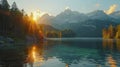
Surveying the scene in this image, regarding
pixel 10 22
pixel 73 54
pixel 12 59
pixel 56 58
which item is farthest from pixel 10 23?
pixel 12 59

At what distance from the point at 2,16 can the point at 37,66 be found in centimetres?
9570

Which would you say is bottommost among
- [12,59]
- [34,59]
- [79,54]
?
[79,54]

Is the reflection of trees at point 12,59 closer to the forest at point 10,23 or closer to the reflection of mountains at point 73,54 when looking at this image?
the reflection of mountains at point 73,54

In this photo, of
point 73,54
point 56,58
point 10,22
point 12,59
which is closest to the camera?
point 12,59

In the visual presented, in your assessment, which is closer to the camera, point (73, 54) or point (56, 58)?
point (56, 58)

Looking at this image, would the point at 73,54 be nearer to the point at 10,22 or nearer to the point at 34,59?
the point at 34,59

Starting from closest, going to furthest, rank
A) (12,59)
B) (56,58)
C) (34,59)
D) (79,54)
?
(12,59) < (34,59) < (56,58) < (79,54)

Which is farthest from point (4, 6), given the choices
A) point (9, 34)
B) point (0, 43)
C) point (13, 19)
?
A: point (0, 43)

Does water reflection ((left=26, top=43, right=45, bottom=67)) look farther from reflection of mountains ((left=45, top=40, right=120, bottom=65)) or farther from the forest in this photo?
the forest

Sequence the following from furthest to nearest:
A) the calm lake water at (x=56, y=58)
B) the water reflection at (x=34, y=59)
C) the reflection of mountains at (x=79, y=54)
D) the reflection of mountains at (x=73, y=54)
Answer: the reflection of mountains at (x=73, y=54), the reflection of mountains at (x=79, y=54), the calm lake water at (x=56, y=58), the water reflection at (x=34, y=59)

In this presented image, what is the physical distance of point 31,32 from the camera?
19950 centimetres

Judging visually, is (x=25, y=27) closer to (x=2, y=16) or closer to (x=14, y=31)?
(x=14, y=31)

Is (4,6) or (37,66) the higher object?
(4,6)

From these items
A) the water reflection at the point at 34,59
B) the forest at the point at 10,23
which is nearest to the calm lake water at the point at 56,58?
the water reflection at the point at 34,59
